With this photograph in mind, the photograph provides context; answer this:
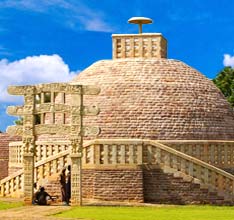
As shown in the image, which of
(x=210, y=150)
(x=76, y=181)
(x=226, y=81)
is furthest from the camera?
(x=226, y=81)

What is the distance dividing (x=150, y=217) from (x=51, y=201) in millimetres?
5951

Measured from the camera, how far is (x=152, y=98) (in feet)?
77.8

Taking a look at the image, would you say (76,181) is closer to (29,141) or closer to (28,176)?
(28,176)

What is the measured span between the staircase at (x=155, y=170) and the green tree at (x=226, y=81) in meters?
16.6

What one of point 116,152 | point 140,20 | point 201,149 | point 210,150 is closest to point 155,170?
point 116,152

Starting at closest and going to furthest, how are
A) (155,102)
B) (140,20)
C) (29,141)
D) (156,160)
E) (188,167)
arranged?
(29,141) → (188,167) → (156,160) → (155,102) → (140,20)

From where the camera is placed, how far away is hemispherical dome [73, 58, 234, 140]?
23.2m

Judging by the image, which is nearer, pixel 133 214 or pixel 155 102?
pixel 133 214

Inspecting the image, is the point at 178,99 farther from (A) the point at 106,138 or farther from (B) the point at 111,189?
(B) the point at 111,189

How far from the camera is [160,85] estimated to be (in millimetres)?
24109

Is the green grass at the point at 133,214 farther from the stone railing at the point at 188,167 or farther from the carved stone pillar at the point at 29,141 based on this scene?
the stone railing at the point at 188,167

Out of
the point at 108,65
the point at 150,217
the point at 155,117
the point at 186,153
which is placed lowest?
the point at 150,217

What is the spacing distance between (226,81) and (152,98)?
15.2 m

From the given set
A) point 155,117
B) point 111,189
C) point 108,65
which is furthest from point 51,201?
point 108,65
